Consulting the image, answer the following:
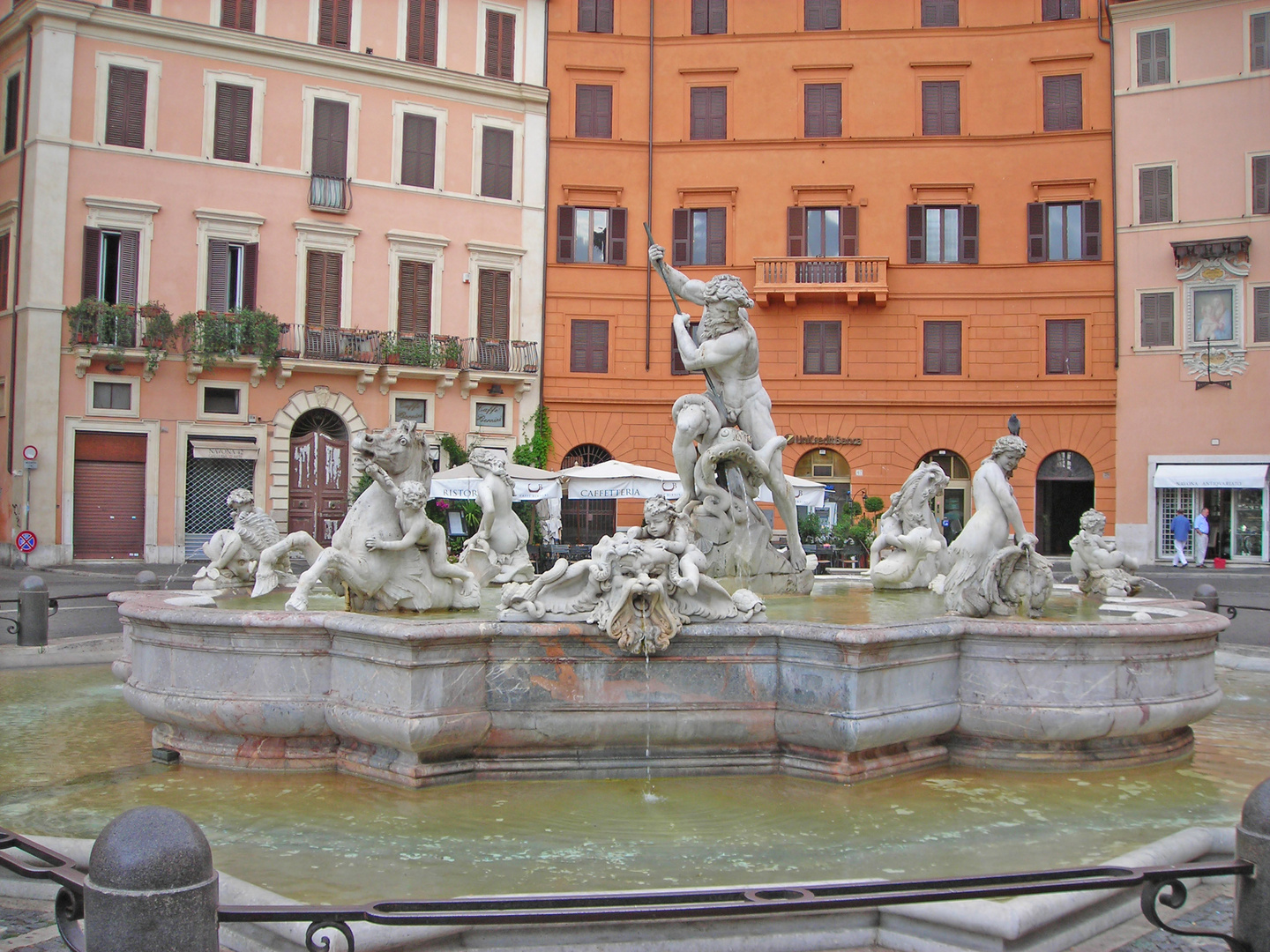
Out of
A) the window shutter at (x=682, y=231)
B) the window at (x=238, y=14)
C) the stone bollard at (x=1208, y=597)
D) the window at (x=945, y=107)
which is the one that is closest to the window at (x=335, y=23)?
the window at (x=238, y=14)

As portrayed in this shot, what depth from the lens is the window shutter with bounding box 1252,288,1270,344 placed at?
2827 cm

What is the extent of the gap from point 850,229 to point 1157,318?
7.93 meters

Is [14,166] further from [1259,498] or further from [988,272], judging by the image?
[1259,498]

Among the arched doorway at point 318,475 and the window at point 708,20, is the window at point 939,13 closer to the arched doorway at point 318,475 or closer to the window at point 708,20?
the window at point 708,20

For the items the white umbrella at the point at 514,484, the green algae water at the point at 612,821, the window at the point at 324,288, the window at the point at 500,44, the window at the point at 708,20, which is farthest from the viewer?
the window at the point at 708,20

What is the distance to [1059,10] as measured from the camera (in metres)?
30.5

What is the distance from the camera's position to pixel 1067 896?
12.5ft

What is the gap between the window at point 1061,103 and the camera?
1194 inches

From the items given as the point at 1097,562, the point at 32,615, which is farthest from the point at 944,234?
the point at 32,615

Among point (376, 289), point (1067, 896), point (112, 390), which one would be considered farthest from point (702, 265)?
point (1067, 896)

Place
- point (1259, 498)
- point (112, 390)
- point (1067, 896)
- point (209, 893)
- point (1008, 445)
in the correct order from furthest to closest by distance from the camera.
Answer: point (1259, 498) < point (112, 390) < point (1008, 445) < point (1067, 896) < point (209, 893)

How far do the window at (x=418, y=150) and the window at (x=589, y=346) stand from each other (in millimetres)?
5194

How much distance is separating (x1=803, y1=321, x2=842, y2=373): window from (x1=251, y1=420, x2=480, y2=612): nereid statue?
24.8m

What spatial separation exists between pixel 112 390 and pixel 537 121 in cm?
1266
